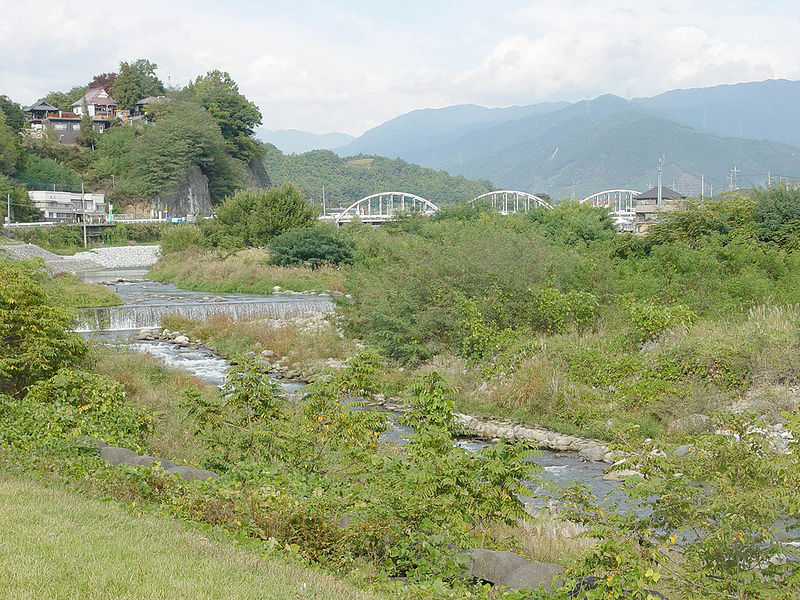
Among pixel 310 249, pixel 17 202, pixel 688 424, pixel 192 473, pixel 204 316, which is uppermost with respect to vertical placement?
pixel 17 202

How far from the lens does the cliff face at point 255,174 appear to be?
80.8m

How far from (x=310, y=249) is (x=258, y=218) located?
652cm

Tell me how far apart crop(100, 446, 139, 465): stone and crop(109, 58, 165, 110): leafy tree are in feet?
312

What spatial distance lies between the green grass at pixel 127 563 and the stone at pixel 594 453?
678cm

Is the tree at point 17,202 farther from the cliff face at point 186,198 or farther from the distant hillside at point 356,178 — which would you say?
the distant hillside at point 356,178

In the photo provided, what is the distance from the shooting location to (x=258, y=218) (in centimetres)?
3962

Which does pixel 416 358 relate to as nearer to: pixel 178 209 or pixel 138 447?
pixel 138 447

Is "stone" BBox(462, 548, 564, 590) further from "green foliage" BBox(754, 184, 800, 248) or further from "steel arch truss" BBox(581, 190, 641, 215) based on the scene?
"steel arch truss" BBox(581, 190, 641, 215)

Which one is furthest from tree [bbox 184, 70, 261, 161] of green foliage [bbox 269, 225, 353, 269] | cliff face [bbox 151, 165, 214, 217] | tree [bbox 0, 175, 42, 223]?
green foliage [bbox 269, 225, 353, 269]

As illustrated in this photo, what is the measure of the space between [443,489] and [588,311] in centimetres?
988

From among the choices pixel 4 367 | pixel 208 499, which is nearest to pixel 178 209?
pixel 4 367

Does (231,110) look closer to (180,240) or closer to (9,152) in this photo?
(9,152)

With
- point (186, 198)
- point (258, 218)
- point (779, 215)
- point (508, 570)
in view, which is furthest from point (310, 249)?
point (186, 198)

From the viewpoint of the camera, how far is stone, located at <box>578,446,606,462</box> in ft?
34.6
